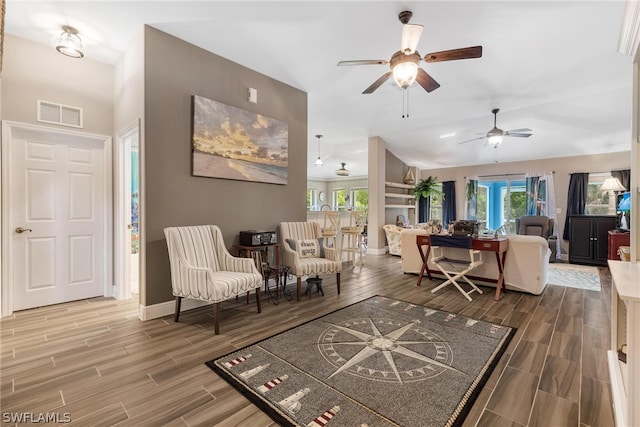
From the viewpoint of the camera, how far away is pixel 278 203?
14.2 feet

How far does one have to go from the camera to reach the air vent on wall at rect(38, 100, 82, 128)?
10.7 feet

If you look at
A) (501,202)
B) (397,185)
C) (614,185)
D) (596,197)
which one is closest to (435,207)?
(501,202)

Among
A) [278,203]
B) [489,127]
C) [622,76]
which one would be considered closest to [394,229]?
[489,127]

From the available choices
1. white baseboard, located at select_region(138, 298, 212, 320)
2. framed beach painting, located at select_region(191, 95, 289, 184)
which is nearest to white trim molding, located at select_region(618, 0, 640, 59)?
framed beach painting, located at select_region(191, 95, 289, 184)

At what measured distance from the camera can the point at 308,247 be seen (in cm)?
404

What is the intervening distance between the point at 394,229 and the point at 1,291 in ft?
21.2

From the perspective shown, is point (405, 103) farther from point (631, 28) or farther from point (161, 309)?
point (161, 309)

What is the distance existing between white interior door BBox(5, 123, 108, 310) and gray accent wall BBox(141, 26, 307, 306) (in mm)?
1241

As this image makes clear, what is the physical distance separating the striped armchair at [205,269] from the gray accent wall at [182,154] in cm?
26

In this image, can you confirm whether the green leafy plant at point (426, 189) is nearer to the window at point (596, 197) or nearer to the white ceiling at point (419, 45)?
the white ceiling at point (419, 45)

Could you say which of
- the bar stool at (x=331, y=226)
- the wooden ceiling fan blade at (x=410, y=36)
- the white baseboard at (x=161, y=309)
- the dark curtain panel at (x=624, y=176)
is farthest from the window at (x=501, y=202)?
the white baseboard at (x=161, y=309)

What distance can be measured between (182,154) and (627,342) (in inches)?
149

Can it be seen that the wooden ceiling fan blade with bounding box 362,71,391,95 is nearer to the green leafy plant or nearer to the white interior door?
the white interior door

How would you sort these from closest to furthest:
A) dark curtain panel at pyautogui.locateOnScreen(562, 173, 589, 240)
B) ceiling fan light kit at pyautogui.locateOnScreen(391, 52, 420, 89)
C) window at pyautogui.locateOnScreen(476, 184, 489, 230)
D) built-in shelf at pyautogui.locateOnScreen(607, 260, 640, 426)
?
built-in shelf at pyautogui.locateOnScreen(607, 260, 640, 426), ceiling fan light kit at pyautogui.locateOnScreen(391, 52, 420, 89), dark curtain panel at pyautogui.locateOnScreen(562, 173, 589, 240), window at pyautogui.locateOnScreen(476, 184, 489, 230)
